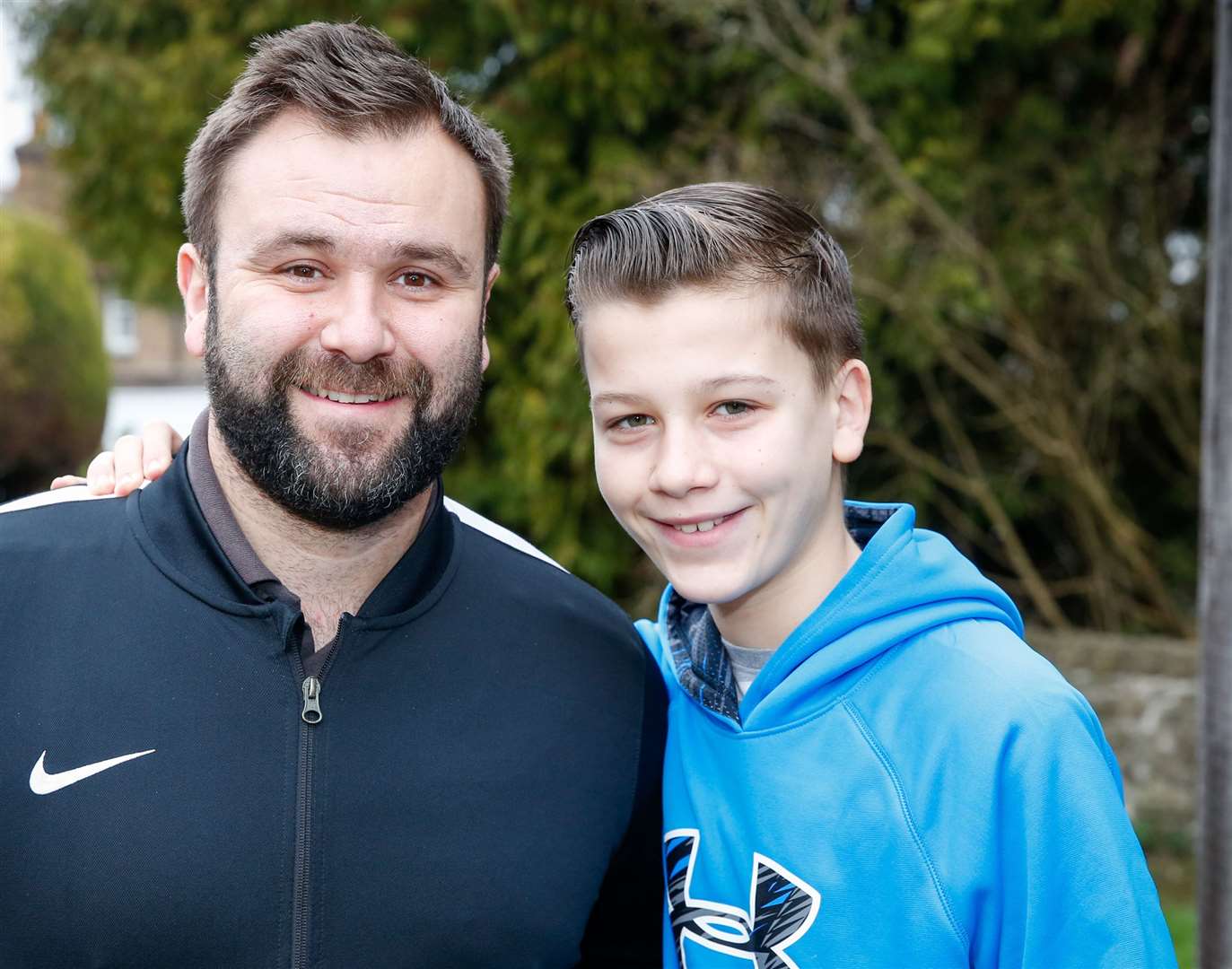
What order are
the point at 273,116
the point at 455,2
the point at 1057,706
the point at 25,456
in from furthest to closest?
the point at 25,456
the point at 455,2
the point at 273,116
the point at 1057,706

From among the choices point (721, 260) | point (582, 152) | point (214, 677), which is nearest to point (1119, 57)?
point (582, 152)

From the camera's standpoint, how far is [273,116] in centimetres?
201

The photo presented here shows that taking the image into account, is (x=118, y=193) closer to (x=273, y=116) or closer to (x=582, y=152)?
(x=582, y=152)

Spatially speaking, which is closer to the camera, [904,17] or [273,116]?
[273,116]

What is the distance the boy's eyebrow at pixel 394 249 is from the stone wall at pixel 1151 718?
15.0 feet

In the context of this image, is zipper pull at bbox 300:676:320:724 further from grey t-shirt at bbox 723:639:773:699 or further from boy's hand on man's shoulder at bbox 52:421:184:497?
grey t-shirt at bbox 723:639:773:699

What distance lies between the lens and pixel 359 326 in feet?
6.33

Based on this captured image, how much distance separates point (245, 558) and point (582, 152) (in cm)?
500

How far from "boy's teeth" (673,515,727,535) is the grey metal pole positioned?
1.79 metres

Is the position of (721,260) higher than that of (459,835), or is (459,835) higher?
(721,260)

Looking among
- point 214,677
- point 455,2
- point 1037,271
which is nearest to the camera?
point 214,677

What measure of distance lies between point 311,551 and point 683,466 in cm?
63

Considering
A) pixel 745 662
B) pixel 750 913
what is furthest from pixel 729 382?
pixel 750 913

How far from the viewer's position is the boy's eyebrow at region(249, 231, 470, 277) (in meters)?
1.93
